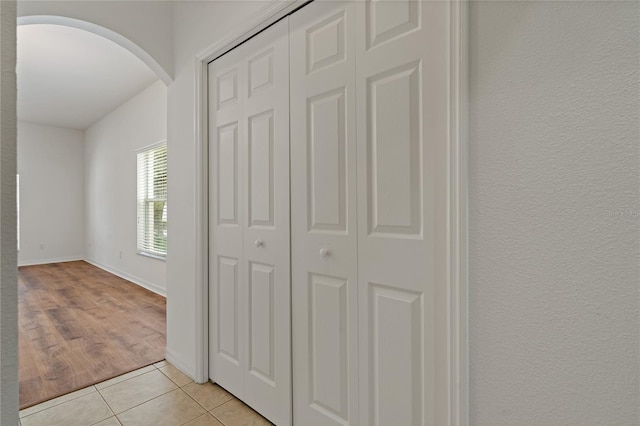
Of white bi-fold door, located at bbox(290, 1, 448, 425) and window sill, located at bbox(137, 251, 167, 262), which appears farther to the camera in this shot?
window sill, located at bbox(137, 251, 167, 262)

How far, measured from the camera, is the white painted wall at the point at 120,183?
14.9ft

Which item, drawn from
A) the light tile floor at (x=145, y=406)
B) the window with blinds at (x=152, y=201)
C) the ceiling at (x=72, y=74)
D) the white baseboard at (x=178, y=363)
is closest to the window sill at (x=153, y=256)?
the window with blinds at (x=152, y=201)

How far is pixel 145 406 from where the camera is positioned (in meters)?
1.86

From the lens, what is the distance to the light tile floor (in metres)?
1.73

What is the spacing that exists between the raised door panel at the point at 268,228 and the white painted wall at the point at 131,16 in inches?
36.7

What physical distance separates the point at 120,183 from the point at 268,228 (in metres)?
5.12

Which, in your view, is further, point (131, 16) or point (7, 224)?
point (131, 16)

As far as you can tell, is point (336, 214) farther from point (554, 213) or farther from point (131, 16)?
point (131, 16)

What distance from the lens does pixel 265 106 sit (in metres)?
1.71

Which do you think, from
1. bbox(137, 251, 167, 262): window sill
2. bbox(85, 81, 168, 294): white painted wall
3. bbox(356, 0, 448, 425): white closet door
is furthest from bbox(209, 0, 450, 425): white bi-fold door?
bbox(85, 81, 168, 294): white painted wall

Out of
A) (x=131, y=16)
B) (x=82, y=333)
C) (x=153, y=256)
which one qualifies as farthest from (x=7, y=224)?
(x=153, y=256)

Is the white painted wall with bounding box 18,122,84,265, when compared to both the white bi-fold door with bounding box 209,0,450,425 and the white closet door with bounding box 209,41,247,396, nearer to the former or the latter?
the white closet door with bounding box 209,41,247,396

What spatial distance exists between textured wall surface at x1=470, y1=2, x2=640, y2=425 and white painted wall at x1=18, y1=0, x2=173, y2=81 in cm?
224

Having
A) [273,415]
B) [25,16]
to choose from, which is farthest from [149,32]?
[273,415]
